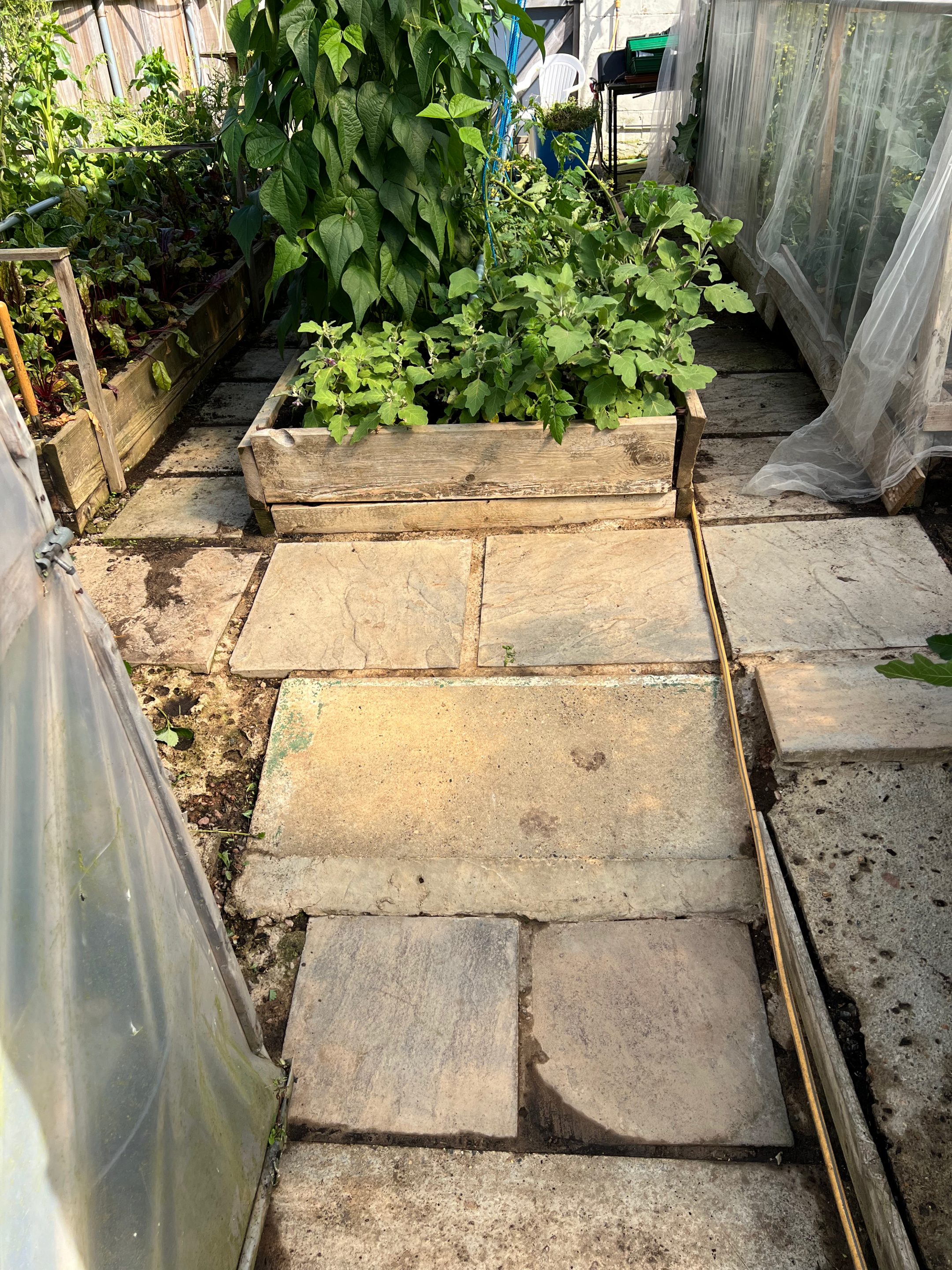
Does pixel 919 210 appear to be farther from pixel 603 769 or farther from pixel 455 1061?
pixel 455 1061

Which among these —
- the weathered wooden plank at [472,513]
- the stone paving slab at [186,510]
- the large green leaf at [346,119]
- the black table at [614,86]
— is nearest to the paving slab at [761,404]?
the weathered wooden plank at [472,513]

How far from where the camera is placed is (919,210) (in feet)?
8.89

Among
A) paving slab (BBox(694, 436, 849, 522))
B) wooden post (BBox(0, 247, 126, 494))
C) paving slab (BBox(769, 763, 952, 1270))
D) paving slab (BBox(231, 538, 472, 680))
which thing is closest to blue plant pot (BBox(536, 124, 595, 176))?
paving slab (BBox(694, 436, 849, 522))

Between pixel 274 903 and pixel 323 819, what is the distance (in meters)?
0.25

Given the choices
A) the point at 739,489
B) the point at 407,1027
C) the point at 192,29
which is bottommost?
the point at 407,1027

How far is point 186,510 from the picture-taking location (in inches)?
134

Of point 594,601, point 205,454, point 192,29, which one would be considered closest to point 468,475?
point 594,601

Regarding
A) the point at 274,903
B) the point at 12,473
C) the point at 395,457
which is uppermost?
the point at 12,473

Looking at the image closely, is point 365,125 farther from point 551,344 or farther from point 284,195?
point 551,344

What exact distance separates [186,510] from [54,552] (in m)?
2.60

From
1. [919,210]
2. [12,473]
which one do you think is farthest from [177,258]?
[12,473]

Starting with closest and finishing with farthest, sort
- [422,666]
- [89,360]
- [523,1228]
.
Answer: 1. [523,1228]
2. [422,666]
3. [89,360]

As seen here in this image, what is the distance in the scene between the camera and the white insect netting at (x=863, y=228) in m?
2.78

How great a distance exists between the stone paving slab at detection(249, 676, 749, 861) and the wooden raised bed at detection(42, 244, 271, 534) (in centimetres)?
138
